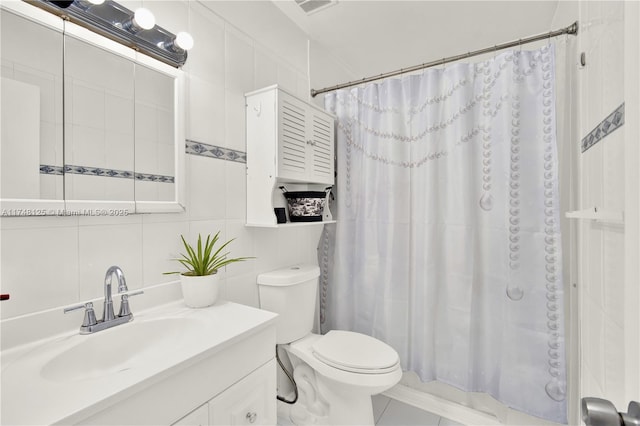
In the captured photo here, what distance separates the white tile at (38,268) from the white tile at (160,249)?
0.22 m

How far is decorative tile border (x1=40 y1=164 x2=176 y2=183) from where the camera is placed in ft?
3.08

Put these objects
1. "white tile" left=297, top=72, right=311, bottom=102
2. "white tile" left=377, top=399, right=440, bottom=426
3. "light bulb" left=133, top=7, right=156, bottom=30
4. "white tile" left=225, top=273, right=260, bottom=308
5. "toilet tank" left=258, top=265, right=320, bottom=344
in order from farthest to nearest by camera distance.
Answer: "white tile" left=297, top=72, right=311, bottom=102 → "white tile" left=377, top=399, right=440, bottom=426 → "toilet tank" left=258, top=265, right=320, bottom=344 → "white tile" left=225, top=273, right=260, bottom=308 → "light bulb" left=133, top=7, right=156, bottom=30

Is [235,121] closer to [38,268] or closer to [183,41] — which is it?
[183,41]

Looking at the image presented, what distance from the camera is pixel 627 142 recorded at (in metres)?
0.42

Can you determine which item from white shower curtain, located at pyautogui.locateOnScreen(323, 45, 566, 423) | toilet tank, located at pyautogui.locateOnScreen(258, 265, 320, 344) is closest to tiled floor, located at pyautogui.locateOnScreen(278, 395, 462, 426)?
white shower curtain, located at pyautogui.locateOnScreen(323, 45, 566, 423)

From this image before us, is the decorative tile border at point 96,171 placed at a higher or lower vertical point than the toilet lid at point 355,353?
higher

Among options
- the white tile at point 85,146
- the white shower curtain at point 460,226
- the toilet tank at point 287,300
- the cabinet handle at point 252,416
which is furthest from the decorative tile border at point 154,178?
the white shower curtain at point 460,226

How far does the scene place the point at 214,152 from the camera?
4.79ft

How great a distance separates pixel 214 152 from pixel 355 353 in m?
1.21

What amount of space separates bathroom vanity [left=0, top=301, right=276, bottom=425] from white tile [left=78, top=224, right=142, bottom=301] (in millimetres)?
147

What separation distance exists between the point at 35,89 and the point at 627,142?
1392mm

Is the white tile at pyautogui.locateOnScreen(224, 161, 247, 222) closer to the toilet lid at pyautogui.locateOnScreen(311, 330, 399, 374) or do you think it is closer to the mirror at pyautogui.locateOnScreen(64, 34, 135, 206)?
the mirror at pyautogui.locateOnScreen(64, 34, 135, 206)

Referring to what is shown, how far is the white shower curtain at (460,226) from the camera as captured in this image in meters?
1.44

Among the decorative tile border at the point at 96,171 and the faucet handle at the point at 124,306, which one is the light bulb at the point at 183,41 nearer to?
the decorative tile border at the point at 96,171
